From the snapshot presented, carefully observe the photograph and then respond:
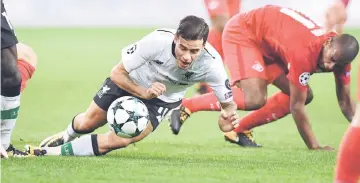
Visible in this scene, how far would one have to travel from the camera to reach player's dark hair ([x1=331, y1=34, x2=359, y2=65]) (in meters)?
7.11

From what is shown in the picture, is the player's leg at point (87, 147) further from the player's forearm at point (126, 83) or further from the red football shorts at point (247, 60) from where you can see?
the red football shorts at point (247, 60)

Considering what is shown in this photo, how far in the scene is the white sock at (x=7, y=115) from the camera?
6230mm

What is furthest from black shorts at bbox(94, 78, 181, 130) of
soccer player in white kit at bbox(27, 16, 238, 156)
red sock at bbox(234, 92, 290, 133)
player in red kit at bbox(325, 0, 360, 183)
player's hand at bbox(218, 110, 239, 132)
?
player in red kit at bbox(325, 0, 360, 183)

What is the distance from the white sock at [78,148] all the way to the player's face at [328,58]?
75.1 inches

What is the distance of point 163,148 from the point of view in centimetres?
766

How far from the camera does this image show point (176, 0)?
62.3ft

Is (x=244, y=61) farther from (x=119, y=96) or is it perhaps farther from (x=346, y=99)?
(x=119, y=96)

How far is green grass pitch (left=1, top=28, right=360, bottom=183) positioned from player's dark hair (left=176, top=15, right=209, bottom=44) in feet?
2.78

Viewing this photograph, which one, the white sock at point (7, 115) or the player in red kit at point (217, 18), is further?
the player in red kit at point (217, 18)

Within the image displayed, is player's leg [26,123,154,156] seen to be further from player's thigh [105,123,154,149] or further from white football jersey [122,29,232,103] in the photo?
white football jersey [122,29,232,103]

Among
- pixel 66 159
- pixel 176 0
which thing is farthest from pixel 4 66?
pixel 176 0

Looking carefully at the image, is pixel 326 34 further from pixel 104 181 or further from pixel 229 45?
pixel 104 181

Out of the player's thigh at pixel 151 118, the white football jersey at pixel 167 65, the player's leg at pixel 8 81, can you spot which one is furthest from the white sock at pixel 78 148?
the white football jersey at pixel 167 65

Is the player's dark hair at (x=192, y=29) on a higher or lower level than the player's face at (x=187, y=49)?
higher
